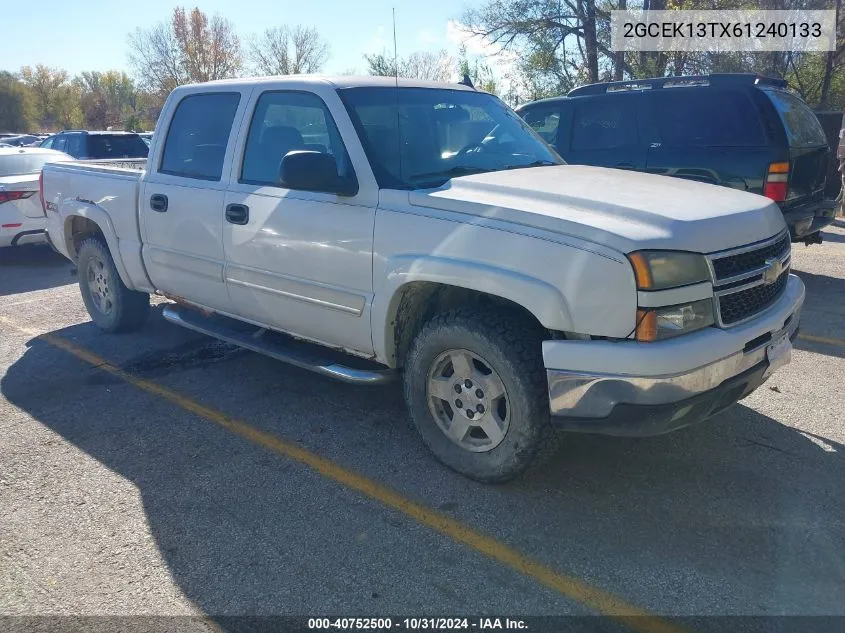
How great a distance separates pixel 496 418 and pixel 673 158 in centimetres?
510

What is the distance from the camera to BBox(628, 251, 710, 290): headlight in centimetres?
288

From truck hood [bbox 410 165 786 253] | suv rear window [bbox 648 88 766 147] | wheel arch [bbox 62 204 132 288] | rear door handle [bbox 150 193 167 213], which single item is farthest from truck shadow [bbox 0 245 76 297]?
suv rear window [bbox 648 88 766 147]

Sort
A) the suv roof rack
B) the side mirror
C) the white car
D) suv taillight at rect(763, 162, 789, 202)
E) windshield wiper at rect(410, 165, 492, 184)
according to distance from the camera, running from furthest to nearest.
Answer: the white car → the suv roof rack → suv taillight at rect(763, 162, 789, 202) → windshield wiper at rect(410, 165, 492, 184) → the side mirror

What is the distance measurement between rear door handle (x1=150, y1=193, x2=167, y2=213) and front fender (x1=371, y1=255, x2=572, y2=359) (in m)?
2.13

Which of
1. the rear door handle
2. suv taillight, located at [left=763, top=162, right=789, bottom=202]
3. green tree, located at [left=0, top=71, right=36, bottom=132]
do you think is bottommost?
suv taillight, located at [left=763, top=162, right=789, bottom=202]

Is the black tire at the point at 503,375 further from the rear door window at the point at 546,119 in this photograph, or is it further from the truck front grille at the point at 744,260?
the rear door window at the point at 546,119

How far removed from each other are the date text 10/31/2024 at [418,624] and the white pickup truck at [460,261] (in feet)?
2.91

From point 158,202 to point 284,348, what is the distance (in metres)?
1.54

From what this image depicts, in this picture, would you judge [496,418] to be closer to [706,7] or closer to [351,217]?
[351,217]

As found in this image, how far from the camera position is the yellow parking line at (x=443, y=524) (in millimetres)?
2670

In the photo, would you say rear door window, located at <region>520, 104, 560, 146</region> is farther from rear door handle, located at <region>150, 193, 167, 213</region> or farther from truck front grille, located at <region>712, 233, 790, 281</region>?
truck front grille, located at <region>712, 233, 790, 281</region>

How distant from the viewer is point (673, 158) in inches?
295

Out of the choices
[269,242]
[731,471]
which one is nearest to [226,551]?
[269,242]

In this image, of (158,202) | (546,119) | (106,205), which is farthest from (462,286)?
(546,119)
